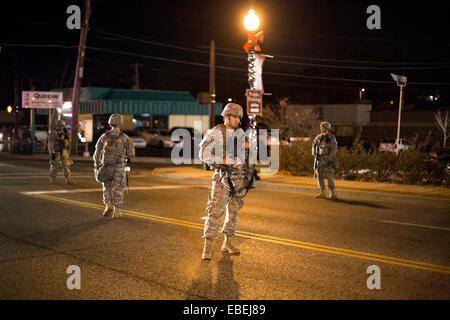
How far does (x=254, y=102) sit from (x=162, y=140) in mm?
22563

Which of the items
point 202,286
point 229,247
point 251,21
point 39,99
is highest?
point 251,21

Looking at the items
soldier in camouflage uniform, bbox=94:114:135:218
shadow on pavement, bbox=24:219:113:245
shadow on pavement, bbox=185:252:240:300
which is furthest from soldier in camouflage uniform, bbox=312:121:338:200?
shadow on pavement, bbox=185:252:240:300

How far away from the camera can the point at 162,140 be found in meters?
38.2

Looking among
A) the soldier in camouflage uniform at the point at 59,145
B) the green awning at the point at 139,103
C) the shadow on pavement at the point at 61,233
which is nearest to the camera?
the shadow on pavement at the point at 61,233

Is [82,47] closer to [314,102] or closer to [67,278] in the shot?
[67,278]

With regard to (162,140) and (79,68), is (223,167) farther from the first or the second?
(162,140)

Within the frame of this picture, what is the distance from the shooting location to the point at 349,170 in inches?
689

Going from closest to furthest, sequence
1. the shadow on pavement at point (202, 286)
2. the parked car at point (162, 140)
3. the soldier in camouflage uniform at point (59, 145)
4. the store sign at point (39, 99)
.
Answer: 1. the shadow on pavement at point (202, 286)
2. the soldier in camouflage uniform at point (59, 145)
3. the store sign at point (39, 99)
4. the parked car at point (162, 140)

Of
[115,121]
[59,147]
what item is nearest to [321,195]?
[115,121]

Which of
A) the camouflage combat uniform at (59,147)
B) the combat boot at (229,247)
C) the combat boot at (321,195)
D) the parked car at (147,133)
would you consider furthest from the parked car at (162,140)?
the combat boot at (229,247)

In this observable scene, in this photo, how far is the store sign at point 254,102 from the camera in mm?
16281

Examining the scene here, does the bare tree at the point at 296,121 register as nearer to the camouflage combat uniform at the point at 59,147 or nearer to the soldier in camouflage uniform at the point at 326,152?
the soldier in camouflage uniform at the point at 326,152

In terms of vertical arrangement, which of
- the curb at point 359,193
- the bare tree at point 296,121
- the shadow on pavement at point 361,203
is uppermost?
the bare tree at point 296,121

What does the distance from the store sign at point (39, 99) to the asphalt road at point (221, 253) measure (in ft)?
74.5
